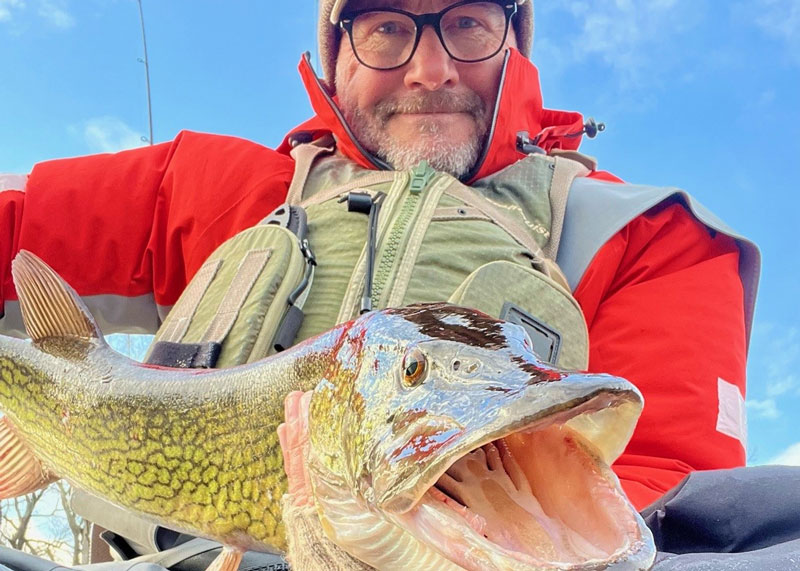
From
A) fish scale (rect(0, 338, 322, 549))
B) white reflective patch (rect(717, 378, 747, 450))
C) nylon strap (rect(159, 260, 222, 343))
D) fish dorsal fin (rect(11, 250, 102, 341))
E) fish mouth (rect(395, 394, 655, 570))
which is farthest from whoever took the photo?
white reflective patch (rect(717, 378, 747, 450))

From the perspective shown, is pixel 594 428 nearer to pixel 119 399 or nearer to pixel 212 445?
pixel 212 445

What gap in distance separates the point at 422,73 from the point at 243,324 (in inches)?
42.3

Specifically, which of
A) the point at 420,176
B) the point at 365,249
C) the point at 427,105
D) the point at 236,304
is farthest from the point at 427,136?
the point at 236,304

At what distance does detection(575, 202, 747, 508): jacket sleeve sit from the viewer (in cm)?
156

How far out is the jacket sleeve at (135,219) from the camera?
2.04 meters

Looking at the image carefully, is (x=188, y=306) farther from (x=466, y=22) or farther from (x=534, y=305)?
(x=466, y=22)

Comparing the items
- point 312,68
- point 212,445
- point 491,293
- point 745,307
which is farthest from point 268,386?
point 745,307

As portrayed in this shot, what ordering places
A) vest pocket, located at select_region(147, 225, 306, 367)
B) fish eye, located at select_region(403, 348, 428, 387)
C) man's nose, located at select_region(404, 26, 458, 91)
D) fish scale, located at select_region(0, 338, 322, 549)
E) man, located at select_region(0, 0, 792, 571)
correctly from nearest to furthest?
1. fish eye, located at select_region(403, 348, 428, 387)
2. fish scale, located at select_region(0, 338, 322, 549)
3. vest pocket, located at select_region(147, 225, 306, 367)
4. man, located at select_region(0, 0, 792, 571)
5. man's nose, located at select_region(404, 26, 458, 91)

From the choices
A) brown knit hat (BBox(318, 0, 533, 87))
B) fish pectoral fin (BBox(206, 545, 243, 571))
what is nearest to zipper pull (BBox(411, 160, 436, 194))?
brown knit hat (BBox(318, 0, 533, 87))

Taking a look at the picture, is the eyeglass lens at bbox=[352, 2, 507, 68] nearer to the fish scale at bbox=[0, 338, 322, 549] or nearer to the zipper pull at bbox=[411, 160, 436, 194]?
the zipper pull at bbox=[411, 160, 436, 194]

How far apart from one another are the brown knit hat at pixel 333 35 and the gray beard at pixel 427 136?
38 cm

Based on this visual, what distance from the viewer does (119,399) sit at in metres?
1.06

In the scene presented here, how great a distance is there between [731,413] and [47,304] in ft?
5.31

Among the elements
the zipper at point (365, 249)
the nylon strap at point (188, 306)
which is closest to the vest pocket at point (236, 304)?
the nylon strap at point (188, 306)
